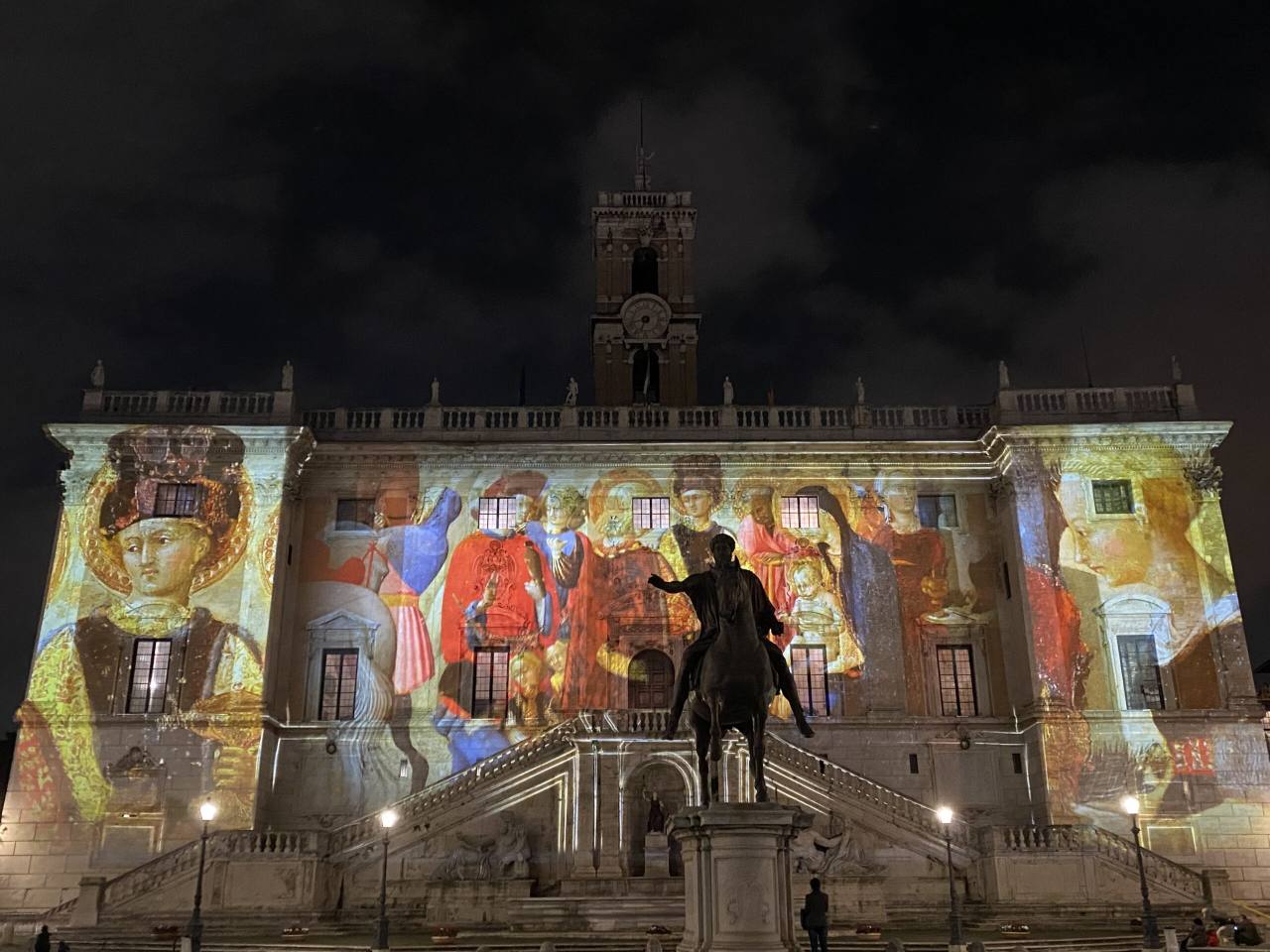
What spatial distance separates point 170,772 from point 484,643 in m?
10.6

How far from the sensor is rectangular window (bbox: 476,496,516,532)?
132 feet

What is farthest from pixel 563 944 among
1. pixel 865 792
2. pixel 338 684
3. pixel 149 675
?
pixel 149 675

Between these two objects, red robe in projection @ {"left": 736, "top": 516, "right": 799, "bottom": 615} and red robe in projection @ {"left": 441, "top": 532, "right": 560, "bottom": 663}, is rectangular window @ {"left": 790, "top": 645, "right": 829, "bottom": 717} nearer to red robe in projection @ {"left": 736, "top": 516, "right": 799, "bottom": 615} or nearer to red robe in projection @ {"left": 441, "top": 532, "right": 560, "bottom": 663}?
red robe in projection @ {"left": 736, "top": 516, "right": 799, "bottom": 615}

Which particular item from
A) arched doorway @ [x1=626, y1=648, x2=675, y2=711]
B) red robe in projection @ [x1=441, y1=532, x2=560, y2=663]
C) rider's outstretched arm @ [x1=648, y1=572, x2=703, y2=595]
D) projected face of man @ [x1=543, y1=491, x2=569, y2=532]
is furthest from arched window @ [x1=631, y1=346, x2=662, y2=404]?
rider's outstretched arm @ [x1=648, y1=572, x2=703, y2=595]

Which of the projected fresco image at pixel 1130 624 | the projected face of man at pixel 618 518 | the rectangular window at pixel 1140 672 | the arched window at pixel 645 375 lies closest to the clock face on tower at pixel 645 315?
the arched window at pixel 645 375

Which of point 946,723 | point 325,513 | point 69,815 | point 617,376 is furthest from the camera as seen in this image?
point 617,376

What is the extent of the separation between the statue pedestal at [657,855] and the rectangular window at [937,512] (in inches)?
594

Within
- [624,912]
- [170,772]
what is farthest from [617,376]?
[624,912]

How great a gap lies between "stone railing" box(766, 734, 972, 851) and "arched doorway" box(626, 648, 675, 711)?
17.9 feet

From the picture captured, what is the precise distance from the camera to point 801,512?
1592 inches

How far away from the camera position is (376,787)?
121 ft

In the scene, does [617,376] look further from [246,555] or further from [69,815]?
[69,815]

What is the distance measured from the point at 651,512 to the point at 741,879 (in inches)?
1091

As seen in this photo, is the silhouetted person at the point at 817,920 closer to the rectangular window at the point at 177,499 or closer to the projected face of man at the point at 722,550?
the projected face of man at the point at 722,550
